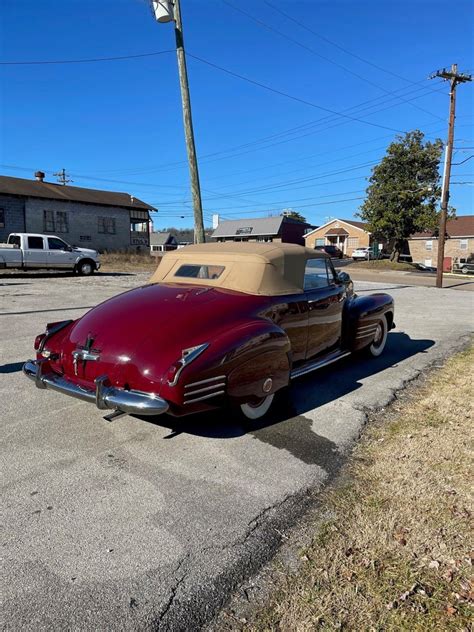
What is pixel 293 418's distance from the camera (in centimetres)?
409

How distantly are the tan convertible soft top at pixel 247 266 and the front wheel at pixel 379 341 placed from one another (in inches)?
75.5

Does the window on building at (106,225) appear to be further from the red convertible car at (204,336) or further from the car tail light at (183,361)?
the car tail light at (183,361)

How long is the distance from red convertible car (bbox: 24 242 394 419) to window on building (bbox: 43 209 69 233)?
2774 cm

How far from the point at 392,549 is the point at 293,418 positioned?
5.94ft

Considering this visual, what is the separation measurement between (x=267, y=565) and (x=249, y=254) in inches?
114

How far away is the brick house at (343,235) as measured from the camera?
184 feet

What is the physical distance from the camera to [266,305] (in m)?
4.06

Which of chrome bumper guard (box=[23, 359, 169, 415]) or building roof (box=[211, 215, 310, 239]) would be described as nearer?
chrome bumper guard (box=[23, 359, 169, 415])

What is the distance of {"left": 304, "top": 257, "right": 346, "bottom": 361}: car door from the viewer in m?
4.66

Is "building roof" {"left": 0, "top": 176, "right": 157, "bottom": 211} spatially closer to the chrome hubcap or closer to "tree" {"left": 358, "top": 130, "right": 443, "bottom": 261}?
"tree" {"left": 358, "top": 130, "right": 443, "bottom": 261}

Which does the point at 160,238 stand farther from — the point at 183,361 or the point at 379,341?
the point at 183,361

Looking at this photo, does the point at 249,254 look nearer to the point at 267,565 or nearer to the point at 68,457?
the point at 68,457

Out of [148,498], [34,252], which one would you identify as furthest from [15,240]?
[148,498]

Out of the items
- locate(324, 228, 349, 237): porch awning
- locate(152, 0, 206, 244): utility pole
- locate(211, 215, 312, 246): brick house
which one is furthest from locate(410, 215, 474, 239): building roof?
locate(152, 0, 206, 244): utility pole
